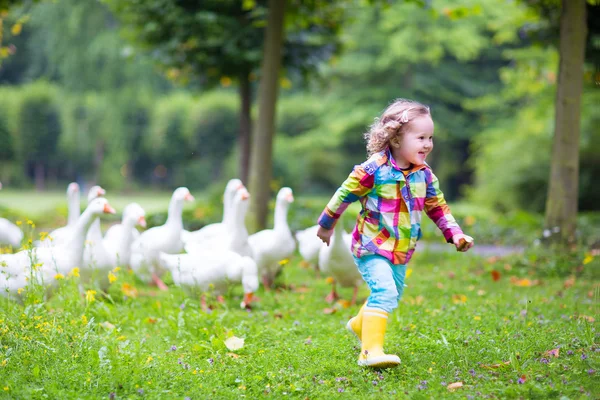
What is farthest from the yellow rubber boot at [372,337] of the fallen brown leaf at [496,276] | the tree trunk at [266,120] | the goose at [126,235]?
the tree trunk at [266,120]

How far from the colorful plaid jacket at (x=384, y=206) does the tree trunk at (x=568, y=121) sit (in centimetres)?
434

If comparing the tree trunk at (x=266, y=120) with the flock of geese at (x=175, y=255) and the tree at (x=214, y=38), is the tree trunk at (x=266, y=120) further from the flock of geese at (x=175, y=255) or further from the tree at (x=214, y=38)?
the flock of geese at (x=175, y=255)

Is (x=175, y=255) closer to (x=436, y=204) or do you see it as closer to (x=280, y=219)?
(x=280, y=219)

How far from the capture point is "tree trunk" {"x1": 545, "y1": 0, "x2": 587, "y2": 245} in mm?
7516

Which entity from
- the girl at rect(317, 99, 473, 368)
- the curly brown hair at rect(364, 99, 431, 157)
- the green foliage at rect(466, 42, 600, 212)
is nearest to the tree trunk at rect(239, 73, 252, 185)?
the green foliage at rect(466, 42, 600, 212)

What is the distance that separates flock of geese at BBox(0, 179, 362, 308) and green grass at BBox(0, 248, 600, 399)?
0.70 ft

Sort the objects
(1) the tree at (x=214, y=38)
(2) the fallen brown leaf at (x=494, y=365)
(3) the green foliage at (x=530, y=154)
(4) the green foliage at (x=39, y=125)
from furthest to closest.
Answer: (4) the green foliage at (x=39, y=125)
(3) the green foliage at (x=530, y=154)
(1) the tree at (x=214, y=38)
(2) the fallen brown leaf at (x=494, y=365)

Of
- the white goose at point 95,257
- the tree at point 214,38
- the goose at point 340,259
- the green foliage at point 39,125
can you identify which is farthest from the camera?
the green foliage at point 39,125

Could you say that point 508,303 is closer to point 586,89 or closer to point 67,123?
point 586,89

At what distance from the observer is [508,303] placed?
222 inches

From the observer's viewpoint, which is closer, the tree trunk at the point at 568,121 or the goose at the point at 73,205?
the goose at the point at 73,205

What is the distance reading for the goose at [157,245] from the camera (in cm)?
668

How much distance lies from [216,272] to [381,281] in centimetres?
214

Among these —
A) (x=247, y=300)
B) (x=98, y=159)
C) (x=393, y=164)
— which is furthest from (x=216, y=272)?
(x=98, y=159)
